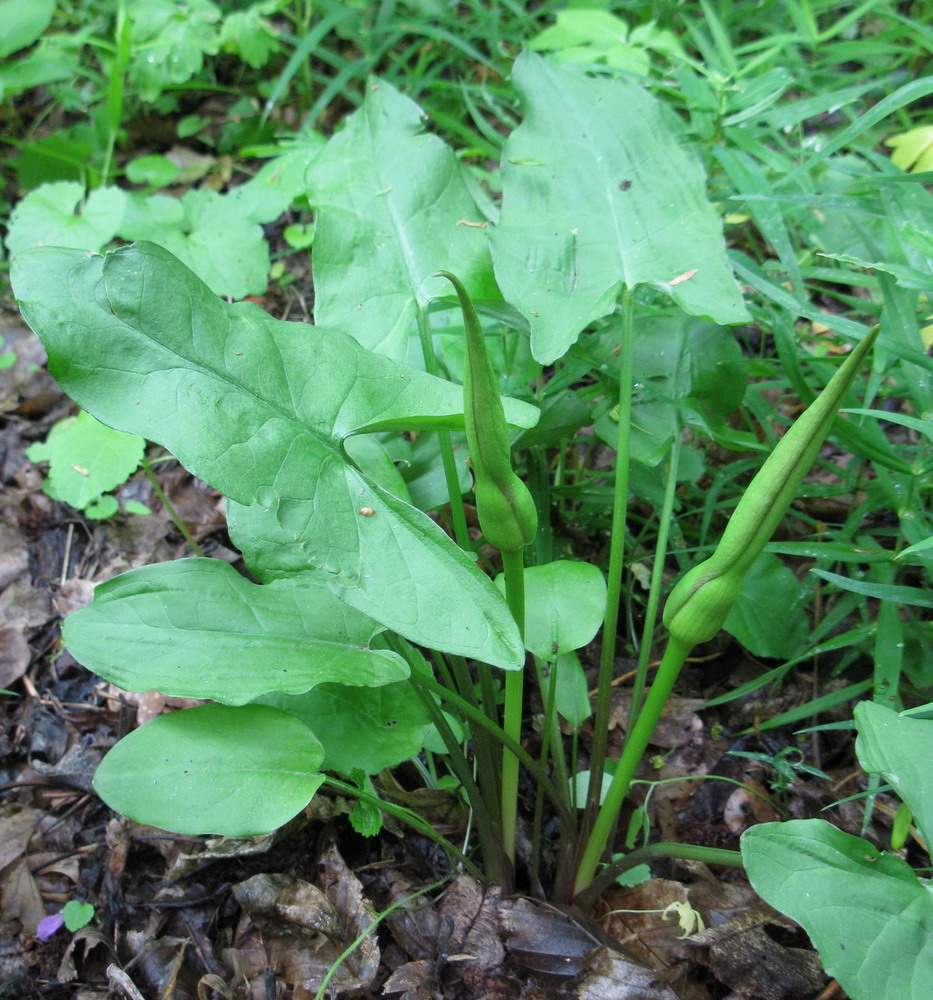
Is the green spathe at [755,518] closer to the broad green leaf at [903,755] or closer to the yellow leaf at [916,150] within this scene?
the broad green leaf at [903,755]

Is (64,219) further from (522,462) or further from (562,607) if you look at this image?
(562,607)

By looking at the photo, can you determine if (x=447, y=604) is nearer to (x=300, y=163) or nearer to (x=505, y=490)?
(x=505, y=490)

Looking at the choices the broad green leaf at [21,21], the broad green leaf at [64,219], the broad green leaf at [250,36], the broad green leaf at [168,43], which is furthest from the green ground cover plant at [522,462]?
the broad green leaf at [21,21]

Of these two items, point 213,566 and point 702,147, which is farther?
point 702,147

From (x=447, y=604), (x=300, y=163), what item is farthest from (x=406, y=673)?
(x=300, y=163)

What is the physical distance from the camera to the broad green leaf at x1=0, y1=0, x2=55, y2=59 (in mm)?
2432

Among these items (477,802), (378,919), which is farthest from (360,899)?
(477,802)

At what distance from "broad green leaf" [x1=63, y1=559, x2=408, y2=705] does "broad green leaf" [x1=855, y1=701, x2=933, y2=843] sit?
0.53m

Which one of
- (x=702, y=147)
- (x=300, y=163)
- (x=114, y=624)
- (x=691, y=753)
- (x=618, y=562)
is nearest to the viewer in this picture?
(x=114, y=624)

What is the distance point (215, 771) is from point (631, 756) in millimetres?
539

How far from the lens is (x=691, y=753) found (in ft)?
4.53

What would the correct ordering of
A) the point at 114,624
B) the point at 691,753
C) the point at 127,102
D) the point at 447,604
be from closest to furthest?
the point at 447,604, the point at 114,624, the point at 691,753, the point at 127,102

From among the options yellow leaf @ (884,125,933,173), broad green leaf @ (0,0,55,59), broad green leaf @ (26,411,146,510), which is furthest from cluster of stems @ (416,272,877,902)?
broad green leaf @ (0,0,55,59)

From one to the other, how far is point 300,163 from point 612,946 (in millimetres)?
1891
